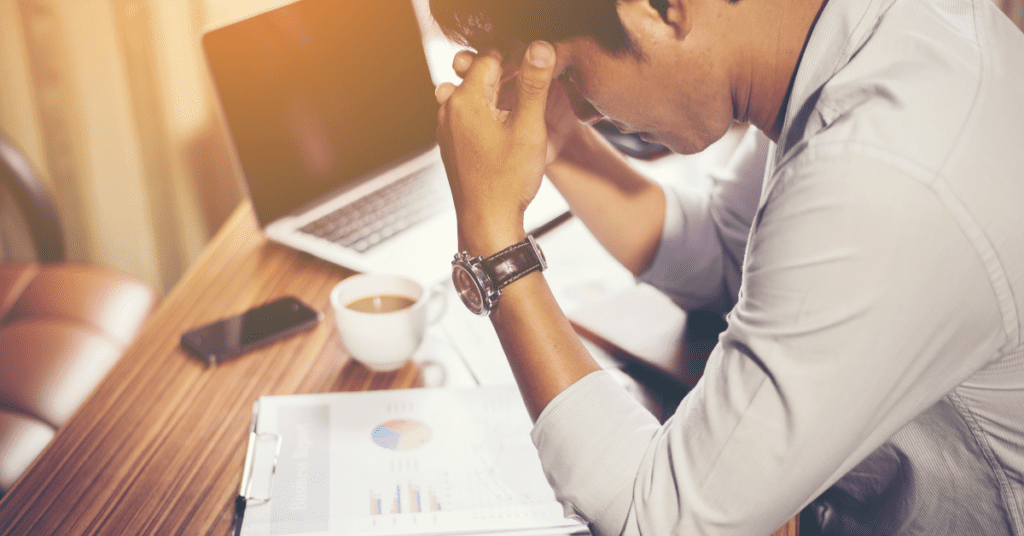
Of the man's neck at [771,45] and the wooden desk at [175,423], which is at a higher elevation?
the man's neck at [771,45]

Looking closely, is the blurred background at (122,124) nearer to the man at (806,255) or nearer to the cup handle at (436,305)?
the cup handle at (436,305)

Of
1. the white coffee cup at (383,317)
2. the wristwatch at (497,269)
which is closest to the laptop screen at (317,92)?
the white coffee cup at (383,317)

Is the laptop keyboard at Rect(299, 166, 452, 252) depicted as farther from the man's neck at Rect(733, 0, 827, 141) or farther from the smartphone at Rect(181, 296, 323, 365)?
the man's neck at Rect(733, 0, 827, 141)

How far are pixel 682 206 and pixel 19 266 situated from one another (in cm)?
138

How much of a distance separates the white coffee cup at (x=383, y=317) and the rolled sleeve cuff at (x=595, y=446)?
8.9 inches

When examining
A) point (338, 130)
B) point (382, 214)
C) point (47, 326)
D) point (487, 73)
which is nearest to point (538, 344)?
point (487, 73)

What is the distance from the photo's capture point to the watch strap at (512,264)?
65cm

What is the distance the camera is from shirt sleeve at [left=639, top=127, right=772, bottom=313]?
0.94m

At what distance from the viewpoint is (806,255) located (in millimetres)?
491

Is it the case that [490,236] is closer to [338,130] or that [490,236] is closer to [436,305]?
[436,305]

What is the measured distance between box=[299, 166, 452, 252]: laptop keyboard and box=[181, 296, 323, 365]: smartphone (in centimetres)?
17

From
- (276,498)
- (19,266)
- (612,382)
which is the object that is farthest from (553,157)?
(19,266)

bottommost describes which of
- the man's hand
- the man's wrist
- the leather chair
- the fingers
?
the leather chair

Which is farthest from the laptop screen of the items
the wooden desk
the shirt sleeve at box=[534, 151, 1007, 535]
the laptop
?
the shirt sleeve at box=[534, 151, 1007, 535]
